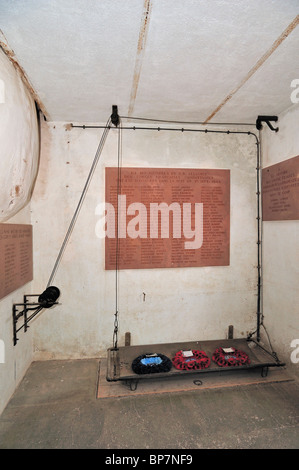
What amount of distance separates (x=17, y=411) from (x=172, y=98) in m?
3.48

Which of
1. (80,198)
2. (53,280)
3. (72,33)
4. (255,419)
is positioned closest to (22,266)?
(53,280)

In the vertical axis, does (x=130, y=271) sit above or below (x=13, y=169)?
below

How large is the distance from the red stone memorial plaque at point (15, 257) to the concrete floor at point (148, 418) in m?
1.13

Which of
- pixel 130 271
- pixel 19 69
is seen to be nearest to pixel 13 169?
pixel 19 69

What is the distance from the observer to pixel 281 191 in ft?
9.64

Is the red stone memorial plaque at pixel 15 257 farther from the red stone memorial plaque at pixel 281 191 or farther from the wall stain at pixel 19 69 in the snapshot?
the red stone memorial plaque at pixel 281 191

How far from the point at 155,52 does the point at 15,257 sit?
2.32 m

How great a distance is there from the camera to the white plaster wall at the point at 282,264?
9.05 feet

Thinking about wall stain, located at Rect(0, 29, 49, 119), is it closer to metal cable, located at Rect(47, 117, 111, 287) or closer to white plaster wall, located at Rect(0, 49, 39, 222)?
white plaster wall, located at Rect(0, 49, 39, 222)

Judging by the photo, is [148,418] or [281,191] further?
[281,191]

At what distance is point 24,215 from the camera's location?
9.30 ft

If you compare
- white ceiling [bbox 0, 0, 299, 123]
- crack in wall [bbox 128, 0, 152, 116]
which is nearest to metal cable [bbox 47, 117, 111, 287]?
white ceiling [bbox 0, 0, 299, 123]

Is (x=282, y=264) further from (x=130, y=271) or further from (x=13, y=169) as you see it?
(x=13, y=169)

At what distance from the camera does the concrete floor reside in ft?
6.21
